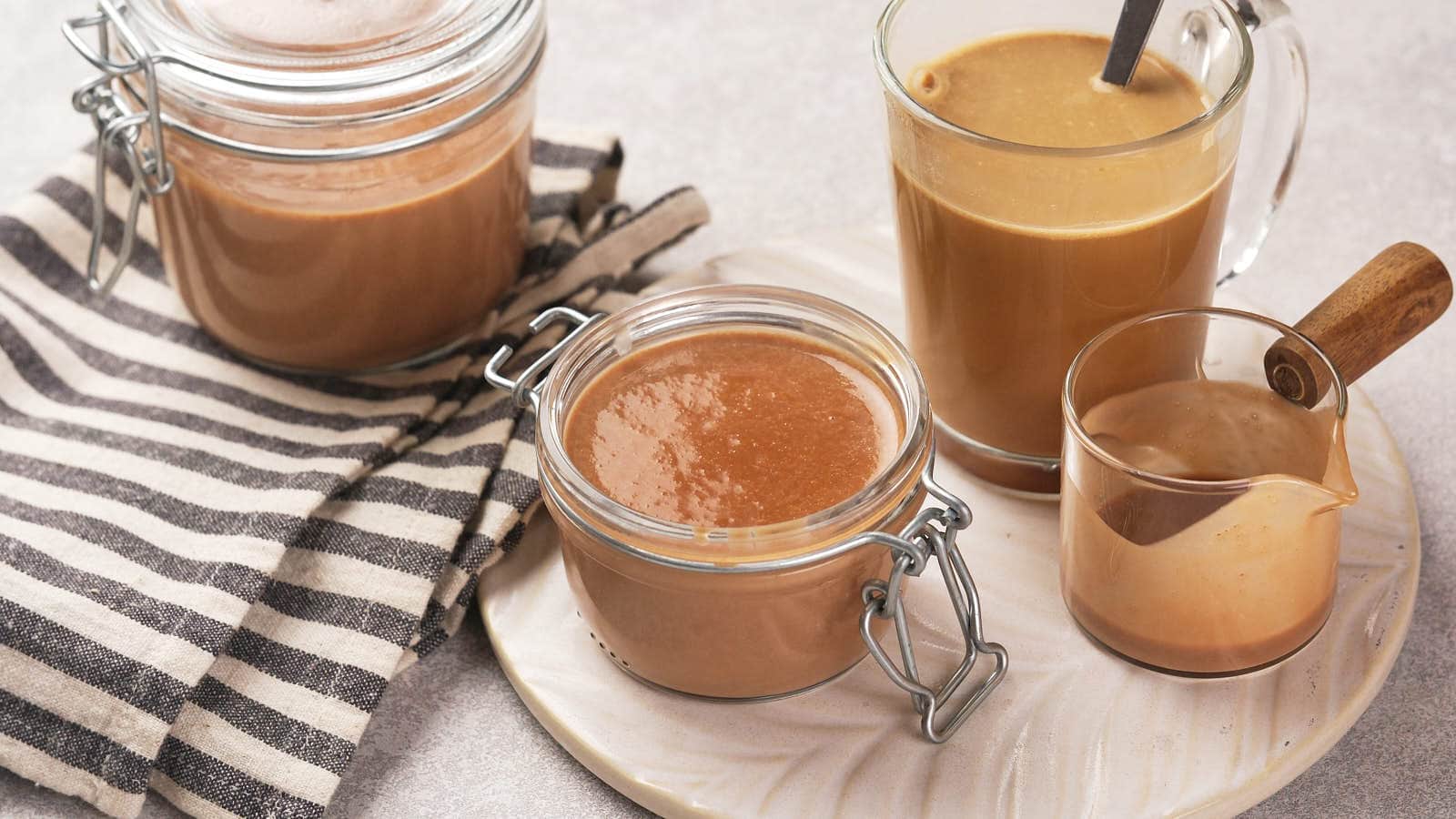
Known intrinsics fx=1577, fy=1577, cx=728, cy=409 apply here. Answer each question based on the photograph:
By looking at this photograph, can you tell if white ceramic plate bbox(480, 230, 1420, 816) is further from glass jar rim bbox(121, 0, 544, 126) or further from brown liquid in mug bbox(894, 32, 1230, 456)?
glass jar rim bbox(121, 0, 544, 126)

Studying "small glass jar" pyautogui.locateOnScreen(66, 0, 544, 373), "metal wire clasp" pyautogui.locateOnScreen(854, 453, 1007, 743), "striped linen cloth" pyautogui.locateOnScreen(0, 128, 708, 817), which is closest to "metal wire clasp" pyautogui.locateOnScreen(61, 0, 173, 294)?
"small glass jar" pyautogui.locateOnScreen(66, 0, 544, 373)

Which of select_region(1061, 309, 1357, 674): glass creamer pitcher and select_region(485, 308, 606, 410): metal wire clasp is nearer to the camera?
select_region(1061, 309, 1357, 674): glass creamer pitcher

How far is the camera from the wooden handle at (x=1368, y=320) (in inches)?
43.1

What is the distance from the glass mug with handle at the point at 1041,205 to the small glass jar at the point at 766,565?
10 cm

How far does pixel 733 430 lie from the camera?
1102mm

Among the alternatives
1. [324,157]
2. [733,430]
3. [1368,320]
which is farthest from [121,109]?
[1368,320]

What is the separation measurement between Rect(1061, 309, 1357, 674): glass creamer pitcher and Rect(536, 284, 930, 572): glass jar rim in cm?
12

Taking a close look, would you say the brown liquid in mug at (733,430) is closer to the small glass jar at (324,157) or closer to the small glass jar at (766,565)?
the small glass jar at (766,565)

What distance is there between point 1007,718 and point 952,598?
0.09 m

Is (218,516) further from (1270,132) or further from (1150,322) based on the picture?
(1270,132)

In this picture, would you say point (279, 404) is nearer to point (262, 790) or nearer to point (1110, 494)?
point (262, 790)

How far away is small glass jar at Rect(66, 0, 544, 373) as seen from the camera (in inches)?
48.6

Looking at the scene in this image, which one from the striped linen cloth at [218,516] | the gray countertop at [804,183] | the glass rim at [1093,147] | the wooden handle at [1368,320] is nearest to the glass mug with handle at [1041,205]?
the glass rim at [1093,147]

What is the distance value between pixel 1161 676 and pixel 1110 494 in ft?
0.52
